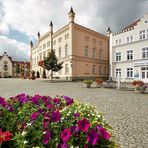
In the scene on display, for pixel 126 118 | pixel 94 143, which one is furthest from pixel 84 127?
pixel 126 118

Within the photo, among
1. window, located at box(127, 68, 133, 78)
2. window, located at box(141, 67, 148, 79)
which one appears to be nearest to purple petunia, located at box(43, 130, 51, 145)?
window, located at box(141, 67, 148, 79)

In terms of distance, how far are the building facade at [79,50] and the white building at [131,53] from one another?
6985 mm

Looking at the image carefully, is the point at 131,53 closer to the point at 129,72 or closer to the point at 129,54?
the point at 129,54

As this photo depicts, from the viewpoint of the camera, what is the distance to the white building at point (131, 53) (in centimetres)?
3325

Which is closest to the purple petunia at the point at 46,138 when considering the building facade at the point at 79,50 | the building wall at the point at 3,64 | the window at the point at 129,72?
the window at the point at 129,72

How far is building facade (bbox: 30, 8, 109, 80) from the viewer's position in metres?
40.1

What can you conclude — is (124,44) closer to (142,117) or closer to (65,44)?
(65,44)

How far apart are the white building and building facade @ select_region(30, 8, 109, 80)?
22.9ft

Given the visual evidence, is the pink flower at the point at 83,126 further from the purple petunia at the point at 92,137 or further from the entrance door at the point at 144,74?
the entrance door at the point at 144,74

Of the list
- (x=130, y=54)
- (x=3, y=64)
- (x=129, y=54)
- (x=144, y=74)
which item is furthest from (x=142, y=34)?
(x=3, y=64)

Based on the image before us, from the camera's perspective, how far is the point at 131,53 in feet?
118

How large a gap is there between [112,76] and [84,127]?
38.9 meters

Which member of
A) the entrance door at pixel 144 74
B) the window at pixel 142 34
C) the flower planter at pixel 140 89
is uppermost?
the window at pixel 142 34

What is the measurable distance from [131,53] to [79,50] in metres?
13.0
